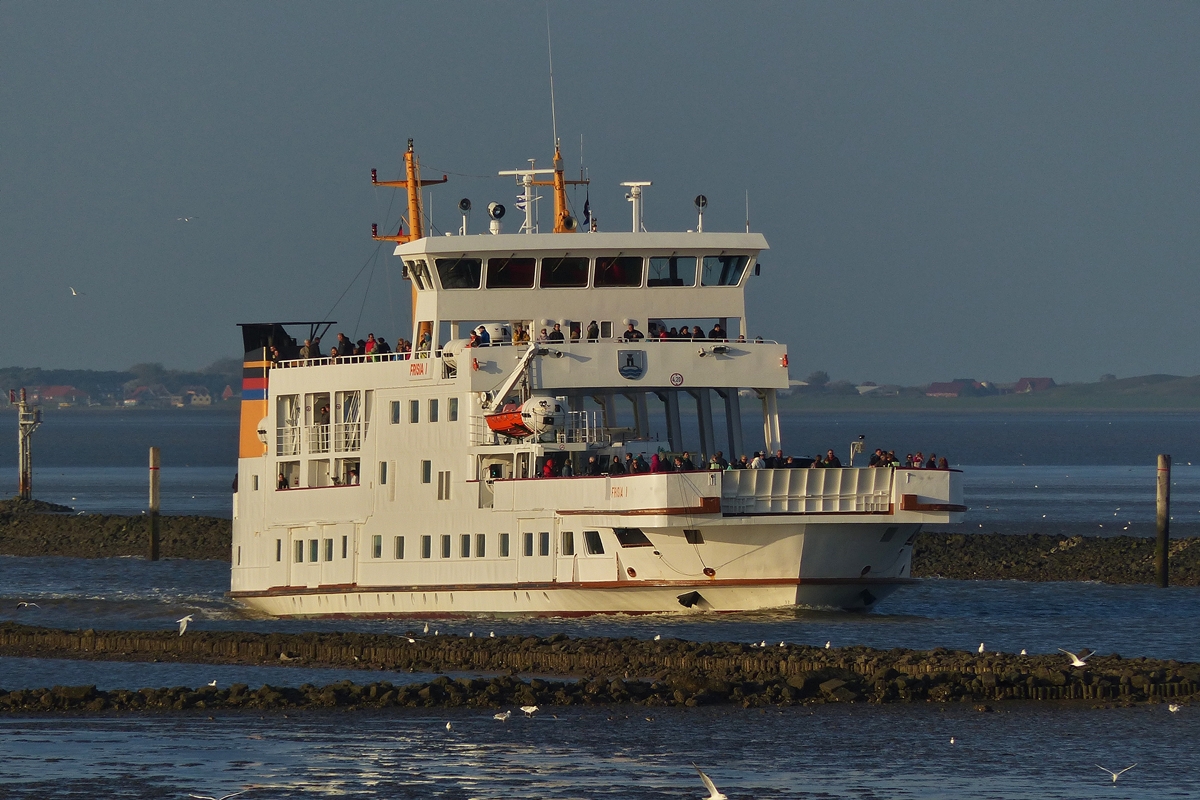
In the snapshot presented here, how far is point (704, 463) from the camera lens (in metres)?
36.2

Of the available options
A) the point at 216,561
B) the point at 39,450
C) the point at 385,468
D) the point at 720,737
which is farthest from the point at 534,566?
the point at 39,450

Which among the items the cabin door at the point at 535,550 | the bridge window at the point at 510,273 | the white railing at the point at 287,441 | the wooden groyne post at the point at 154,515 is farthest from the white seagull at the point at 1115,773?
the wooden groyne post at the point at 154,515

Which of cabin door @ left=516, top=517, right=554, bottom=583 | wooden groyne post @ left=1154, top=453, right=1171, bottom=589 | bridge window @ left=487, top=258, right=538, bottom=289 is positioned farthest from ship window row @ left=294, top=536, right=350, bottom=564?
wooden groyne post @ left=1154, top=453, right=1171, bottom=589

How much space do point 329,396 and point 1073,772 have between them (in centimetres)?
A: 2164

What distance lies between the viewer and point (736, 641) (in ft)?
109

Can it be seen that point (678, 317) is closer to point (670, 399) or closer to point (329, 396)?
point (670, 399)

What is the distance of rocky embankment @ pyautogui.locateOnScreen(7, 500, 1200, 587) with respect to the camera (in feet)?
165

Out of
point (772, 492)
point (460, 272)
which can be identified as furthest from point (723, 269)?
point (772, 492)

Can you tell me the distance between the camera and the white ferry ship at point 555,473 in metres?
34.4

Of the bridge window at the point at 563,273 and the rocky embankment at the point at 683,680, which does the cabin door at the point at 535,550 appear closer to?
the rocky embankment at the point at 683,680

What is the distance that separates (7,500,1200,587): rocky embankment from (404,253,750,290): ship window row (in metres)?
15.6

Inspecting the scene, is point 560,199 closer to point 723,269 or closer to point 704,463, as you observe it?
point 723,269

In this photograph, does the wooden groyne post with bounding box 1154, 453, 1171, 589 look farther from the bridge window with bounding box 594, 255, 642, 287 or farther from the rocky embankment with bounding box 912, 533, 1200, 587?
the bridge window with bounding box 594, 255, 642, 287

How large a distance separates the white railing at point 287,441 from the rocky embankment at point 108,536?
66.0 feet
